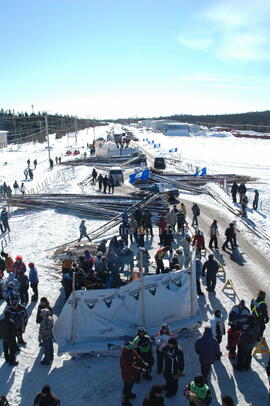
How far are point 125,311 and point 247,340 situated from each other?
3.13 m

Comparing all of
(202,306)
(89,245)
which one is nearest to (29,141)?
(89,245)

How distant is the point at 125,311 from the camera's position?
985 centimetres

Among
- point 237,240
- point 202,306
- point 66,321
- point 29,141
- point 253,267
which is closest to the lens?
point 66,321

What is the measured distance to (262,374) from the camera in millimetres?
8727

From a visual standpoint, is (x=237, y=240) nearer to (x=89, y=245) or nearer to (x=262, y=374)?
(x=89, y=245)

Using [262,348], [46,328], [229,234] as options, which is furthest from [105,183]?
[262,348]

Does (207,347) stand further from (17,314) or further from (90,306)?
(17,314)

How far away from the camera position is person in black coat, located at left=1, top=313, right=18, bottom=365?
8828 millimetres

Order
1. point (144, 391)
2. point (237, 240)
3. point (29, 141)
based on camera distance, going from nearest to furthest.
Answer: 1. point (144, 391)
2. point (237, 240)
3. point (29, 141)

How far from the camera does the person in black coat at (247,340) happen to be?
8.41 metres

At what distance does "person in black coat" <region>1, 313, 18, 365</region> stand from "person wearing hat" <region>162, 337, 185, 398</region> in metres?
3.66

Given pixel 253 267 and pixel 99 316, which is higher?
pixel 99 316

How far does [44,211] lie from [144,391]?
61.8ft

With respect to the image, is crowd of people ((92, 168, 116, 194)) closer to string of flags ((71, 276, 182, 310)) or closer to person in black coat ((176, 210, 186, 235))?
person in black coat ((176, 210, 186, 235))
